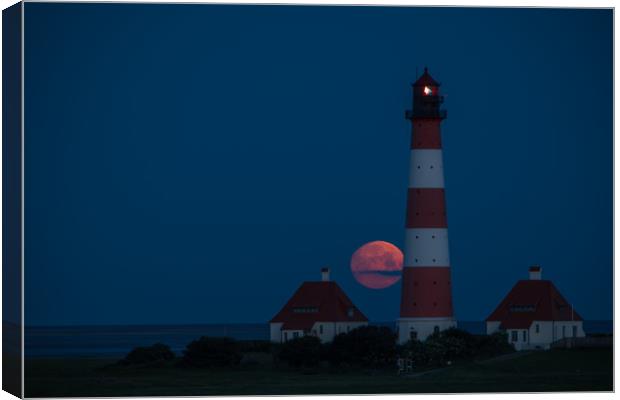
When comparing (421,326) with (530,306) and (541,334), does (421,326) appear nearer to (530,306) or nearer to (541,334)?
(530,306)

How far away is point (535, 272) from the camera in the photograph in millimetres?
42469

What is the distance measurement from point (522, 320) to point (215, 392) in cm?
737

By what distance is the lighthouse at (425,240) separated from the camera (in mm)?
Result: 42719

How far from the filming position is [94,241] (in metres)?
39.2

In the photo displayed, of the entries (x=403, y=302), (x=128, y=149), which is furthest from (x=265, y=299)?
(x=128, y=149)

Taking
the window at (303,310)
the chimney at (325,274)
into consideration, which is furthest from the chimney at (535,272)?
A: the window at (303,310)

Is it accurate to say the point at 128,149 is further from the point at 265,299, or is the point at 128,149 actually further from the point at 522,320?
the point at 522,320

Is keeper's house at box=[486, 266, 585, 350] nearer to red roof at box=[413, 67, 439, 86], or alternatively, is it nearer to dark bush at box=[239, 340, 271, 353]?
red roof at box=[413, 67, 439, 86]

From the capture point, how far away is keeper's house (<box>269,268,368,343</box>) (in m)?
42.6

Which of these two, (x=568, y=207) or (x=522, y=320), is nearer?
(x=568, y=207)

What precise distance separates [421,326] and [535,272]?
6.85 ft

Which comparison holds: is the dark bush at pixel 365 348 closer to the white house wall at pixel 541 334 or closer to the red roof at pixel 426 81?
the white house wall at pixel 541 334

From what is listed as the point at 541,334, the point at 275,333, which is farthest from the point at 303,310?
the point at 541,334

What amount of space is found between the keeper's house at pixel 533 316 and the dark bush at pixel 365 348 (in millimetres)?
2694
